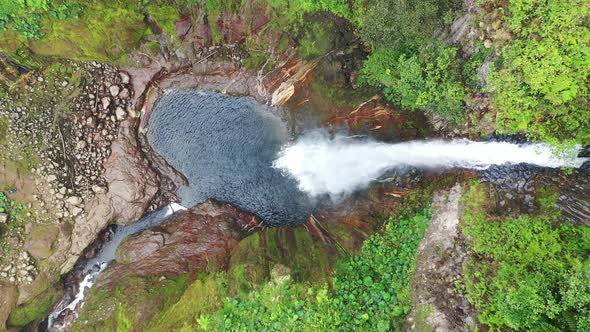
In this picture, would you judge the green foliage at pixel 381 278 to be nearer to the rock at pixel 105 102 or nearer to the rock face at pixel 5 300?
the rock at pixel 105 102

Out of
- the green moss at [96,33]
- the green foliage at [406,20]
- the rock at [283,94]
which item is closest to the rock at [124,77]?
the green moss at [96,33]

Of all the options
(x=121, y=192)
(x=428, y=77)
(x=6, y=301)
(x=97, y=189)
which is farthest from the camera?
(x=121, y=192)

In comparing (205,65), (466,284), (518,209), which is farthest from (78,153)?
(518,209)

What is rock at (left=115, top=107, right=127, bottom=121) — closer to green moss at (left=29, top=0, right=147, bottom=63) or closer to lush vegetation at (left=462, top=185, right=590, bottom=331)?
green moss at (left=29, top=0, right=147, bottom=63)

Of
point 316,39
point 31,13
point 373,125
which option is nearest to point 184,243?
point 373,125

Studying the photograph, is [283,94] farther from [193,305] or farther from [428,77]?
[193,305]

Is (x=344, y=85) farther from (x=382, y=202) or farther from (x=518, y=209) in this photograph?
(x=518, y=209)

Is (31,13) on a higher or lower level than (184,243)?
higher
